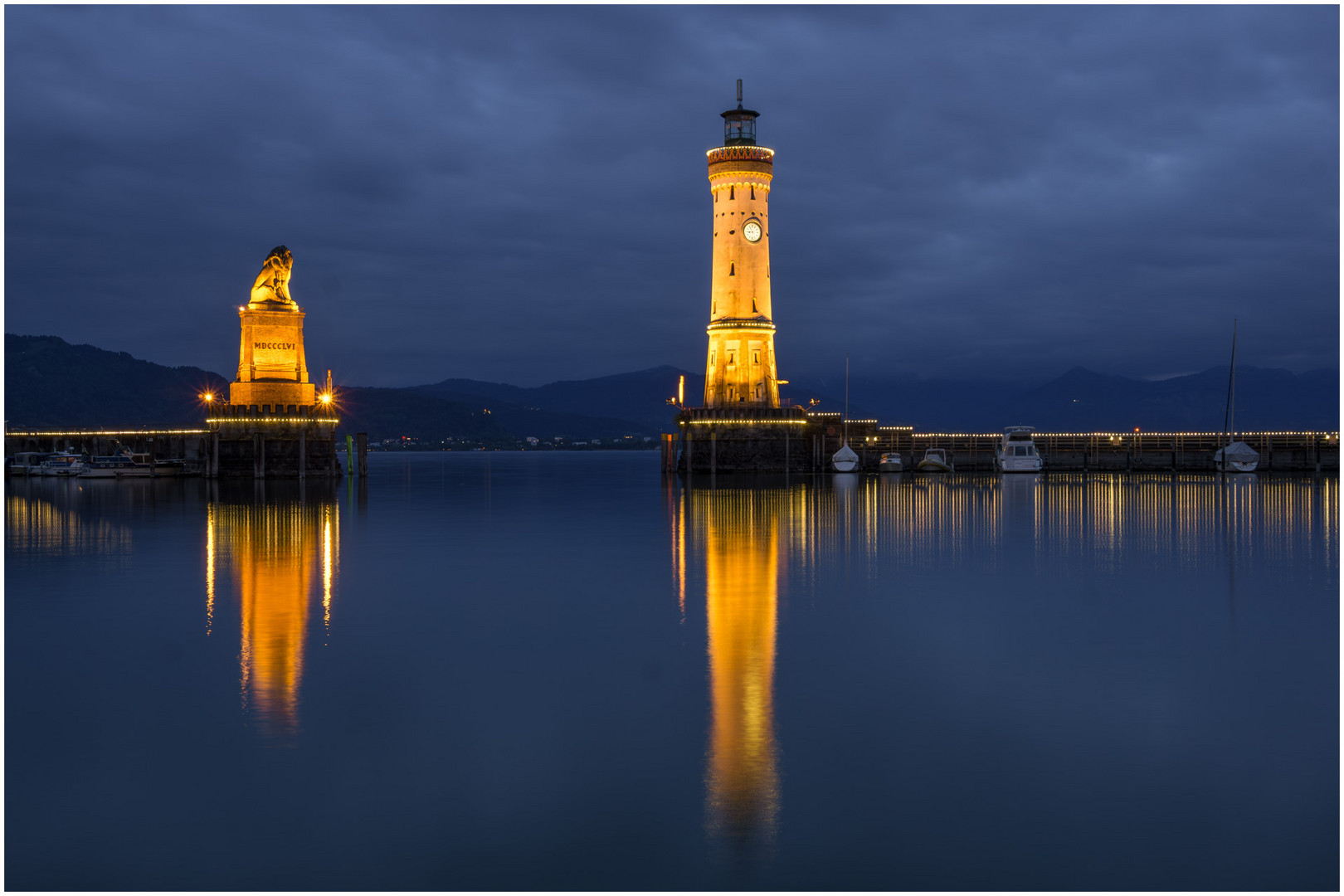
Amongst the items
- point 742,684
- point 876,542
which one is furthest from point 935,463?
point 742,684

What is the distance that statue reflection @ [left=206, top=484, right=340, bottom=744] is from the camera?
43.4ft

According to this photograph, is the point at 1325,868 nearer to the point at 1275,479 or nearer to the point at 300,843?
the point at 300,843

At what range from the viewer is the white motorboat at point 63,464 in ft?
282

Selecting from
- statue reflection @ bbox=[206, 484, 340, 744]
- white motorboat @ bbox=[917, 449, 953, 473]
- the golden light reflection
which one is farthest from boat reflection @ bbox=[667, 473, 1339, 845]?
white motorboat @ bbox=[917, 449, 953, 473]

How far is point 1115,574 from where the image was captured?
78.9ft

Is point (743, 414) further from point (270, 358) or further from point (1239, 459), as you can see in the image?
point (1239, 459)

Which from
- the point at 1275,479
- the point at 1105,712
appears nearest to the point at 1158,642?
the point at 1105,712

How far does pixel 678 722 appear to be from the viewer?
12.1m

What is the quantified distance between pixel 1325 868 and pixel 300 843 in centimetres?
822

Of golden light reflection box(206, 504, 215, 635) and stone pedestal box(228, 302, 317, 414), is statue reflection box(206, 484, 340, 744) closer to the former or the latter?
golden light reflection box(206, 504, 215, 635)

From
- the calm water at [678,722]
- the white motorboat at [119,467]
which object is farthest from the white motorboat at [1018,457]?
the white motorboat at [119,467]

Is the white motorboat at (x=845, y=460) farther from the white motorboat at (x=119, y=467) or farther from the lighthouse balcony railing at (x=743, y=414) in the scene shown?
the white motorboat at (x=119, y=467)

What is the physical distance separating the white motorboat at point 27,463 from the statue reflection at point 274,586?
5365 centimetres

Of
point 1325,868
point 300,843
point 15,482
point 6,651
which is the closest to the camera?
point 1325,868
